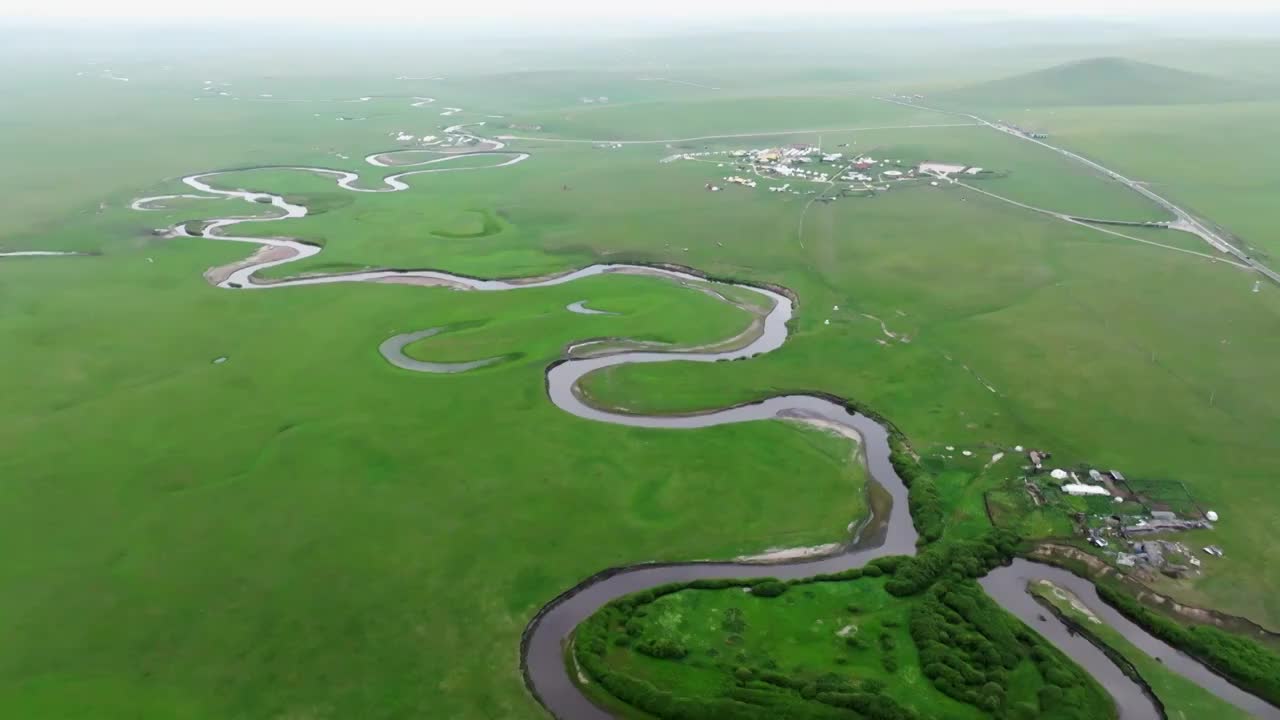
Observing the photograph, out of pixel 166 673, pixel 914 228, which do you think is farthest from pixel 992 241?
pixel 166 673

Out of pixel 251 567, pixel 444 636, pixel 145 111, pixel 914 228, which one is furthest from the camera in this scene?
pixel 145 111

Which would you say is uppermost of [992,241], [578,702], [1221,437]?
[992,241]

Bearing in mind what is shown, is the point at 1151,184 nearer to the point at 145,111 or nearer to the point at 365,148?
the point at 365,148

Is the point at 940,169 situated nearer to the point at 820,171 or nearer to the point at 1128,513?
the point at 820,171

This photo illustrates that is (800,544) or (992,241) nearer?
(800,544)

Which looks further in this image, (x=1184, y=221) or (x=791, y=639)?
(x=1184, y=221)

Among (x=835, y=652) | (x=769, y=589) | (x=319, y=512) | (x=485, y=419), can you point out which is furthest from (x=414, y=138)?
(x=835, y=652)

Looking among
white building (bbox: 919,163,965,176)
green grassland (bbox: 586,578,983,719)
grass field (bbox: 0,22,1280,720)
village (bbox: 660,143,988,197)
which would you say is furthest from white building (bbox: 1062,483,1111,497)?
white building (bbox: 919,163,965,176)
